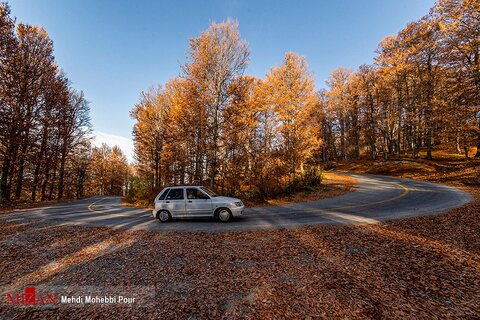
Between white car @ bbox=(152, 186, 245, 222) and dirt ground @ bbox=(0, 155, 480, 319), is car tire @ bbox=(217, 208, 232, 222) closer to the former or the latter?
white car @ bbox=(152, 186, 245, 222)

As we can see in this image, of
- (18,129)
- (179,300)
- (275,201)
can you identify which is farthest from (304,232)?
(18,129)

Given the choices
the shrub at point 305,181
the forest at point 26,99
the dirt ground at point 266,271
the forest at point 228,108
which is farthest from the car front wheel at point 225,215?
the forest at point 26,99

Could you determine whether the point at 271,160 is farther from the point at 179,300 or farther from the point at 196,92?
the point at 179,300

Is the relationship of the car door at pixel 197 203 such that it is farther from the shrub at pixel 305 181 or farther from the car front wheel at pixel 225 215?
the shrub at pixel 305 181

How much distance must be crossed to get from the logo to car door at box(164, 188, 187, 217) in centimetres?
574

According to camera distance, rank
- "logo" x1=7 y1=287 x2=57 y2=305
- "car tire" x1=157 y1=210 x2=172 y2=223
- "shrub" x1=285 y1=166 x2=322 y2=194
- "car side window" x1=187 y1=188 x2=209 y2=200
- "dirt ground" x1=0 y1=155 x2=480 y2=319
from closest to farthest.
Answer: "dirt ground" x1=0 y1=155 x2=480 y2=319 < "logo" x1=7 y1=287 x2=57 y2=305 < "car side window" x1=187 y1=188 x2=209 y2=200 < "car tire" x1=157 y1=210 x2=172 y2=223 < "shrub" x1=285 y1=166 x2=322 y2=194

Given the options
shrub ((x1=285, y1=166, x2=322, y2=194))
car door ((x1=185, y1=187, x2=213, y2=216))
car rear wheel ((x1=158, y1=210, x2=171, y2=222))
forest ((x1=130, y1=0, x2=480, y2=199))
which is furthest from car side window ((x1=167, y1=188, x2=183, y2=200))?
shrub ((x1=285, y1=166, x2=322, y2=194))

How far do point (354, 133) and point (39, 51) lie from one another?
4366cm

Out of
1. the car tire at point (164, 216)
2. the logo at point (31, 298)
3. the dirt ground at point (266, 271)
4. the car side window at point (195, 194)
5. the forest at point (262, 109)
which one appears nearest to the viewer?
the dirt ground at point (266, 271)

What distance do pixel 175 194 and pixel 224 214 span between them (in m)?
2.68

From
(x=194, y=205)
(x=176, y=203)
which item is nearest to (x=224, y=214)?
(x=194, y=205)

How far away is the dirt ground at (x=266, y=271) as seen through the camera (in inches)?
124

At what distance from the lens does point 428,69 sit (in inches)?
936

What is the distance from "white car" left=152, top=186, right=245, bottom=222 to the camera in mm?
9289
